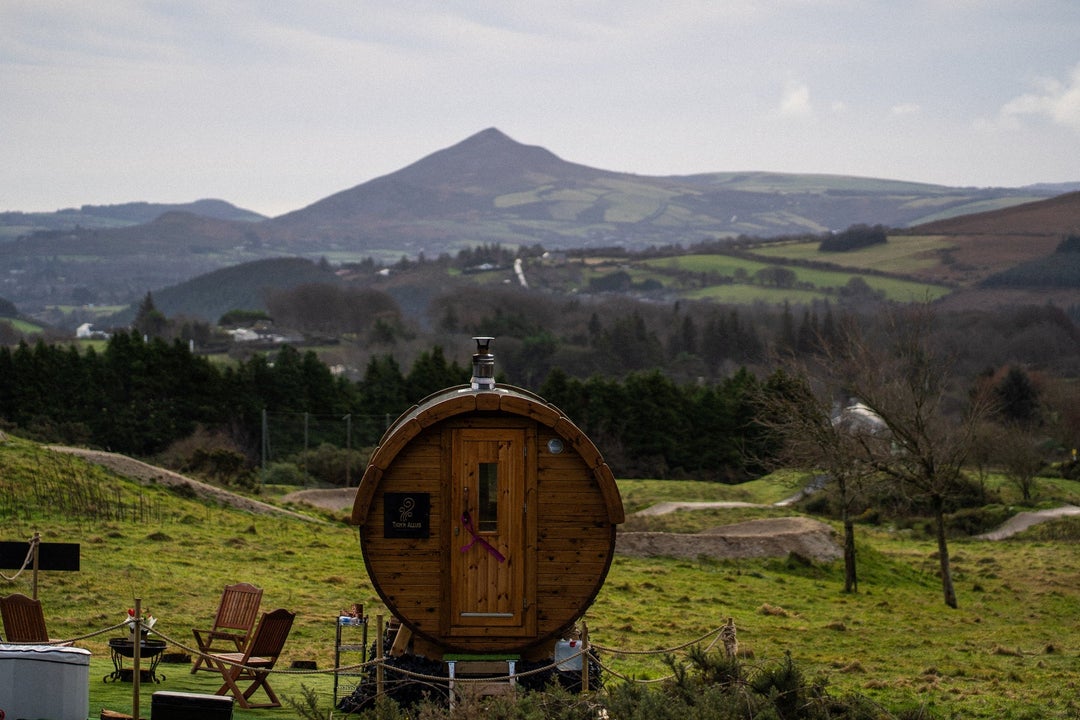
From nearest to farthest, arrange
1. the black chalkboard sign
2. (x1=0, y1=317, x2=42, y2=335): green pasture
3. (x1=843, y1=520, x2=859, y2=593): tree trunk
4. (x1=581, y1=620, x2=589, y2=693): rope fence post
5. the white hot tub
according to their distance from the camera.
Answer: the white hot tub
(x1=581, y1=620, x2=589, y2=693): rope fence post
the black chalkboard sign
(x1=843, y1=520, x2=859, y2=593): tree trunk
(x1=0, y1=317, x2=42, y2=335): green pasture

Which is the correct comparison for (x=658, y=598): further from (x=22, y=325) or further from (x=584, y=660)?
(x=22, y=325)

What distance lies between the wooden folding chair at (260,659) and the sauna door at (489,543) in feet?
6.73

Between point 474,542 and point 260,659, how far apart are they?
288cm

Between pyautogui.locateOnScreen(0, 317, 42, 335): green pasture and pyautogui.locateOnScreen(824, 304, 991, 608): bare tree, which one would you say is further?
pyautogui.locateOnScreen(0, 317, 42, 335): green pasture

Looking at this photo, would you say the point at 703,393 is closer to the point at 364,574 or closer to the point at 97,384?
the point at 97,384

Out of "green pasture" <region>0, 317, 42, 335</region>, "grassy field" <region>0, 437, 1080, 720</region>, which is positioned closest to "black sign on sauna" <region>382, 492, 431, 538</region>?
"grassy field" <region>0, 437, 1080, 720</region>

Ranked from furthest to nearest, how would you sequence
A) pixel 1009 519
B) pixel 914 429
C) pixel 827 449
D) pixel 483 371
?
1. pixel 1009 519
2. pixel 827 449
3. pixel 914 429
4. pixel 483 371

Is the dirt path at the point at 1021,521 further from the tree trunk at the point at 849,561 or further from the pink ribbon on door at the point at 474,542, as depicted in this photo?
the pink ribbon on door at the point at 474,542

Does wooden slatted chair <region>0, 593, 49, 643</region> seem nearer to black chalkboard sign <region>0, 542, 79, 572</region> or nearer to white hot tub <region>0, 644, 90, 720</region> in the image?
white hot tub <region>0, 644, 90, 720</region>

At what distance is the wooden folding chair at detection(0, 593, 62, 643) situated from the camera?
44.8ft

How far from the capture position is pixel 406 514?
1507 cm

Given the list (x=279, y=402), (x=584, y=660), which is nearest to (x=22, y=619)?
(x=584, y=660)

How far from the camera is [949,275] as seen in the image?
191375 mm

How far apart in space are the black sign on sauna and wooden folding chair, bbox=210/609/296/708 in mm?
1617
